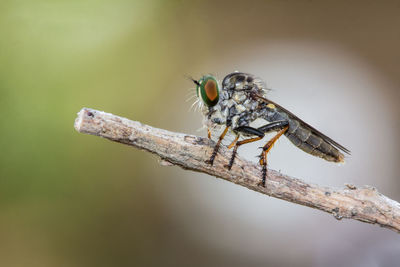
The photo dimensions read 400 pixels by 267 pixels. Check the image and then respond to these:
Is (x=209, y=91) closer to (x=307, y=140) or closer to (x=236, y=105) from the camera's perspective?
(x=236, y=105)

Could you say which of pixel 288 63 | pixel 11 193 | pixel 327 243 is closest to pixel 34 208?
pixel 11 193

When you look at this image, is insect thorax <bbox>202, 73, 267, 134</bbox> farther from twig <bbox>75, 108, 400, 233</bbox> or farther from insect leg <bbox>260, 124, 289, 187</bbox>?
twig <bbox>75, 108, 400, 233</bbox>

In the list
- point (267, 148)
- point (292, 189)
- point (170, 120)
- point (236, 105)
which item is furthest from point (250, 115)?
point (170, 120)

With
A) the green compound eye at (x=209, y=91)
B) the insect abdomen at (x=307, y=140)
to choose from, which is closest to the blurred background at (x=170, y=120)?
the insect abdomen at (x=307, y=140)

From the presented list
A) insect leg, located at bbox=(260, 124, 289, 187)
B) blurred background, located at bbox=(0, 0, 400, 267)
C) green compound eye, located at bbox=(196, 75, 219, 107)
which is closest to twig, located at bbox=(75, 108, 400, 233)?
insect leg, located at bbox=(260, 124, 289, 187)

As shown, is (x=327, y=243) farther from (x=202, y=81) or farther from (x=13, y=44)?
(x=13, y=44)
